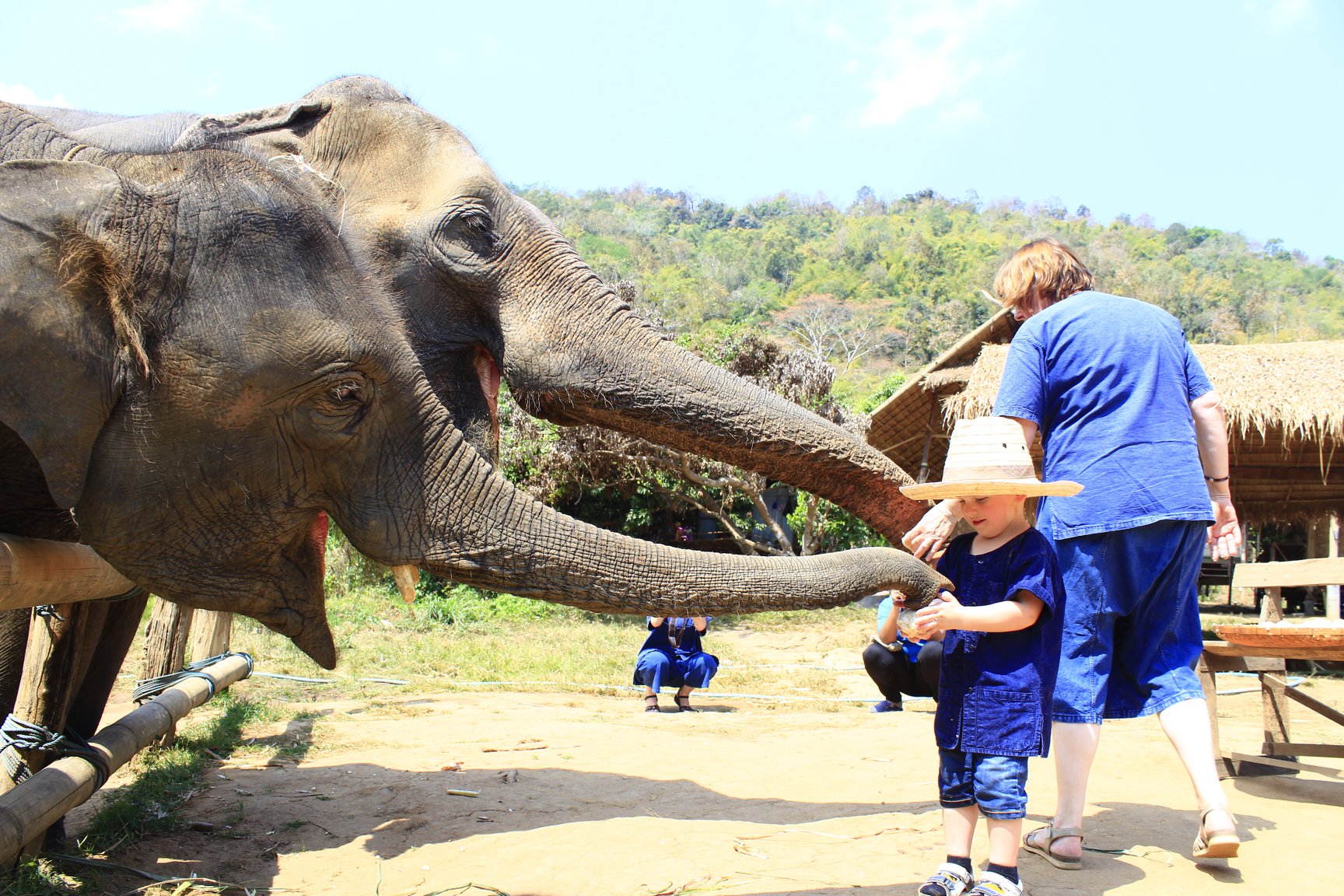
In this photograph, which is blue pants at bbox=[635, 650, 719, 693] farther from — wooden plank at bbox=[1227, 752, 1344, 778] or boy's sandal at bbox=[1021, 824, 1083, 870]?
boy's sandal at bbox=[1021, 824, 1083, 870]

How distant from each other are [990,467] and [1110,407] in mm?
709

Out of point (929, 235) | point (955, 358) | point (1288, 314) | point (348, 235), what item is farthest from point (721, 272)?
point (348, 235)

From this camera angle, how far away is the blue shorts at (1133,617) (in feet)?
10.1

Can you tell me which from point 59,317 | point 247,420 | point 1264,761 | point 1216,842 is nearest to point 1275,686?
point 1264,761

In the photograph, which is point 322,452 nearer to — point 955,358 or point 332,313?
point 332,313

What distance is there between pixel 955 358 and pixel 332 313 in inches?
484

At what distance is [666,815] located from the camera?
4039mm

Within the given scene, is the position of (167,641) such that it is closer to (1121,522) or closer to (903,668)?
(903,668)

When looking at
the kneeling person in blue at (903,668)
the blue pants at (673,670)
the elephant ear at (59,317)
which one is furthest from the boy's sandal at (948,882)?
the blue pants at (673,670)

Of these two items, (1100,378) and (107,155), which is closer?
(107,155)

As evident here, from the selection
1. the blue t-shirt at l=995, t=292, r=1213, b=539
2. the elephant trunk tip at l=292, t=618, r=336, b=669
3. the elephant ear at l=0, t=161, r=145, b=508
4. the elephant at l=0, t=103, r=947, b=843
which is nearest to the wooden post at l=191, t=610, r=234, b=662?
the elephant at l=0, t=103, r=947, b=843

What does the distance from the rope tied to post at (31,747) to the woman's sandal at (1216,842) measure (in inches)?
137

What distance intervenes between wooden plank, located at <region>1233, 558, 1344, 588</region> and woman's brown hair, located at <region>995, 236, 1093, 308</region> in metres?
2.41

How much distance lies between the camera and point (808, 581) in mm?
2799
